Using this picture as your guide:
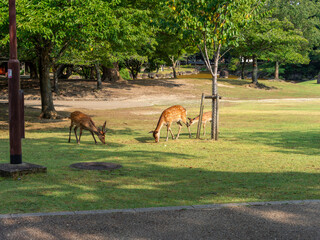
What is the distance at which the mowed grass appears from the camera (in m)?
8.61

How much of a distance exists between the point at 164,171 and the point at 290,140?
848cm

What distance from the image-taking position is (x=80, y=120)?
17203mm

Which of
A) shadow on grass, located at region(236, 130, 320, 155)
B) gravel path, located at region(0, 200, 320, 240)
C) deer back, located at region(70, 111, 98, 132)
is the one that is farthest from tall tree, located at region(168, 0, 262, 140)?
gravel path, located at region(0, 200, 320, 240)

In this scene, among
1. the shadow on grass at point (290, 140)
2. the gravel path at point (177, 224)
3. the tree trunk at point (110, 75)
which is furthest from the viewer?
the tree trunk at point (110, 75)

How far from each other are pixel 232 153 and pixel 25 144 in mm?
7249

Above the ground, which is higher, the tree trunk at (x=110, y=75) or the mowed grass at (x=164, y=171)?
the tree trunk at (x=110, y=75)

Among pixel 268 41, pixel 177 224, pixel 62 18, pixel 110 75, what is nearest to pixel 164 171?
pixel 177 224

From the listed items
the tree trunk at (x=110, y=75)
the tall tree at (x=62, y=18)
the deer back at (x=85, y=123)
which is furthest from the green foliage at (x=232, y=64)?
the deer back at (x=85, y=123)

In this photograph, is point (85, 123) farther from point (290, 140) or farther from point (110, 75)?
point (110, 75)

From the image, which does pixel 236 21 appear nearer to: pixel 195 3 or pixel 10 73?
pixel 195 3

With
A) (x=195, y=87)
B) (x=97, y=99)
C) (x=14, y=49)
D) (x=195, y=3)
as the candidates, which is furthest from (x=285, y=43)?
(x=14, y=49)

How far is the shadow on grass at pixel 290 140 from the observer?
16125 mm

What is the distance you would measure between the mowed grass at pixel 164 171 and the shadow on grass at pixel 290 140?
0.03 m

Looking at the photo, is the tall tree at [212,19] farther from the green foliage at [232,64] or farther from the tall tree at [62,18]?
the green foliage at [232,64]
